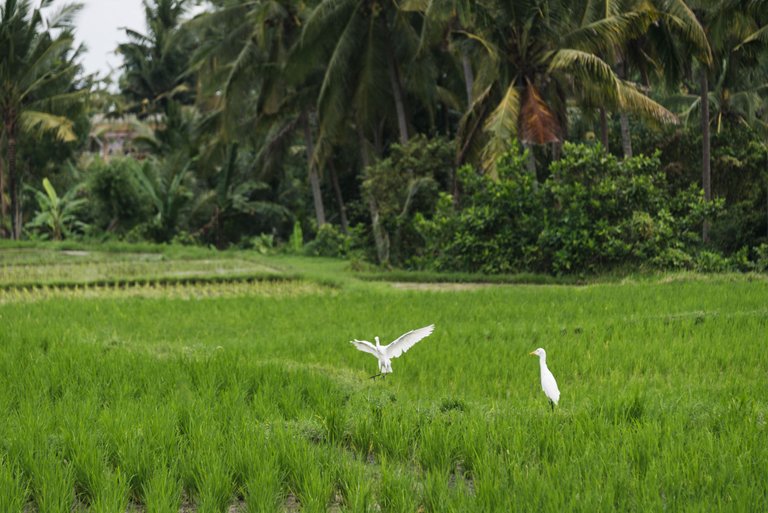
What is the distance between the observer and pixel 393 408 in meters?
4.05

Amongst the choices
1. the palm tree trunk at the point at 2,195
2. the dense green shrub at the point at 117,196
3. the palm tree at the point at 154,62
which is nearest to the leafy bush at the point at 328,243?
the dense green shrub at the point at 117,196

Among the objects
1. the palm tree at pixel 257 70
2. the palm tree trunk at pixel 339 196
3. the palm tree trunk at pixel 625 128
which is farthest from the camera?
the palm tree trunk at pixel 339 196

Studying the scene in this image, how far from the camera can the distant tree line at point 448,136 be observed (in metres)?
11.0

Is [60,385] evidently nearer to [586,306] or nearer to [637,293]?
[586,306]

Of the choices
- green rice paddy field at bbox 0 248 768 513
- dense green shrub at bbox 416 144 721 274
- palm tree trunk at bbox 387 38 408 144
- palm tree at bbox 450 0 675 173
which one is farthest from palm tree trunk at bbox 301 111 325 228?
green rice paddy field at bbox 0 248 768 513

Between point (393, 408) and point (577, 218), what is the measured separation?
7.59m

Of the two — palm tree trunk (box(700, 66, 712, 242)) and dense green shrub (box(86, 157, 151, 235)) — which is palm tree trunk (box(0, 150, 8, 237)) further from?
palm tree trunk (box(700, 66, 712, 242))

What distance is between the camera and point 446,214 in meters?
12.7

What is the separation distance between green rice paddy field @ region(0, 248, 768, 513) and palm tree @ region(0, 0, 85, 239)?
9667 millimetres

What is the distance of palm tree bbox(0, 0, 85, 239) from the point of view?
53.6ft

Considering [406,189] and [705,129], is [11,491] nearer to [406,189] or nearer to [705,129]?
[705,129]

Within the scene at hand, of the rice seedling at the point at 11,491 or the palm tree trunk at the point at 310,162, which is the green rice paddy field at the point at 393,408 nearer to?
the rice seedling at the point at 11,491

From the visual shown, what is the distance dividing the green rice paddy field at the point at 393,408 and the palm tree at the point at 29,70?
967 cm

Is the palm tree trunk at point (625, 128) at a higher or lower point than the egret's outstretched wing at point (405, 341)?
higher
